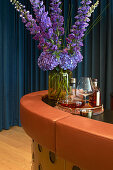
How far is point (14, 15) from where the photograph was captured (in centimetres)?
391

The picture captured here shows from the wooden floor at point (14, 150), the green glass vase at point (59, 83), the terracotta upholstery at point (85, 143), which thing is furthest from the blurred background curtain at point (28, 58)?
the terracotta upholstery at point (85, 143)

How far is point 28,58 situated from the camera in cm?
414

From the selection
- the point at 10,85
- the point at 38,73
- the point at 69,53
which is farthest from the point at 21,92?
the point at 69,53

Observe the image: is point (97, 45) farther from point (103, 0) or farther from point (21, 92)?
point (21, 92)

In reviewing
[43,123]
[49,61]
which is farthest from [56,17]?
[43,123]

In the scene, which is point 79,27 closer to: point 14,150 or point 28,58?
point 14,150

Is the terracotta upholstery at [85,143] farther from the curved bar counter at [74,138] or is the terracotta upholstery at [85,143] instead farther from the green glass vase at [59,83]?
the green glass vase at [59,83]

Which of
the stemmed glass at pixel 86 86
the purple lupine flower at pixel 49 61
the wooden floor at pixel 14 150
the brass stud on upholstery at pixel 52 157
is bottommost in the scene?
the wooden floor at pixel 14 150

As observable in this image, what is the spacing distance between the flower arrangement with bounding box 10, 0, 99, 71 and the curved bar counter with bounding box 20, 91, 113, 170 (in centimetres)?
50

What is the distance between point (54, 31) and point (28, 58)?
2.92 meters

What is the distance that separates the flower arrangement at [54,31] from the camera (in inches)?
47.3

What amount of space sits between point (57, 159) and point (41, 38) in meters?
0.80

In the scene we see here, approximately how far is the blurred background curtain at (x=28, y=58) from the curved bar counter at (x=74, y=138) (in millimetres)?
2325

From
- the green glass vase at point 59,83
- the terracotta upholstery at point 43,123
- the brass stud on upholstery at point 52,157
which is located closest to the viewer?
the terracotta upholstery at point 43,123
